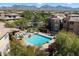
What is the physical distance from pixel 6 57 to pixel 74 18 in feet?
4.09

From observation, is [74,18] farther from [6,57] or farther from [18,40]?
[6,57]

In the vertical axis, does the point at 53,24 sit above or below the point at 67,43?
above

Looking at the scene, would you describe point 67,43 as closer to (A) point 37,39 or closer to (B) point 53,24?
(B) point 53,24

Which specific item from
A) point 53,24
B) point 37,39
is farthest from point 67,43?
point 37,39

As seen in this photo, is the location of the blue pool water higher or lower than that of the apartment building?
lower

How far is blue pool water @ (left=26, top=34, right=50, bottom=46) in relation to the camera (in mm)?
3027

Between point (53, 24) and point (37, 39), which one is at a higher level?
point (53, 24)

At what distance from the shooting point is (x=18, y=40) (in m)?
3.12

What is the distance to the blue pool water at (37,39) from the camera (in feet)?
9.93

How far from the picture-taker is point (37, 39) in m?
3.02

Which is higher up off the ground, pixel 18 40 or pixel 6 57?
pixel 18 40

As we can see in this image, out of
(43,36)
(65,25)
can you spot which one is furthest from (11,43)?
(65,25)

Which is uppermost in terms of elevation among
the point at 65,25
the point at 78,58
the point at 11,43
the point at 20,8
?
the point at 20,8

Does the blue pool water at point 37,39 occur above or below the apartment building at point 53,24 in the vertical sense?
below
